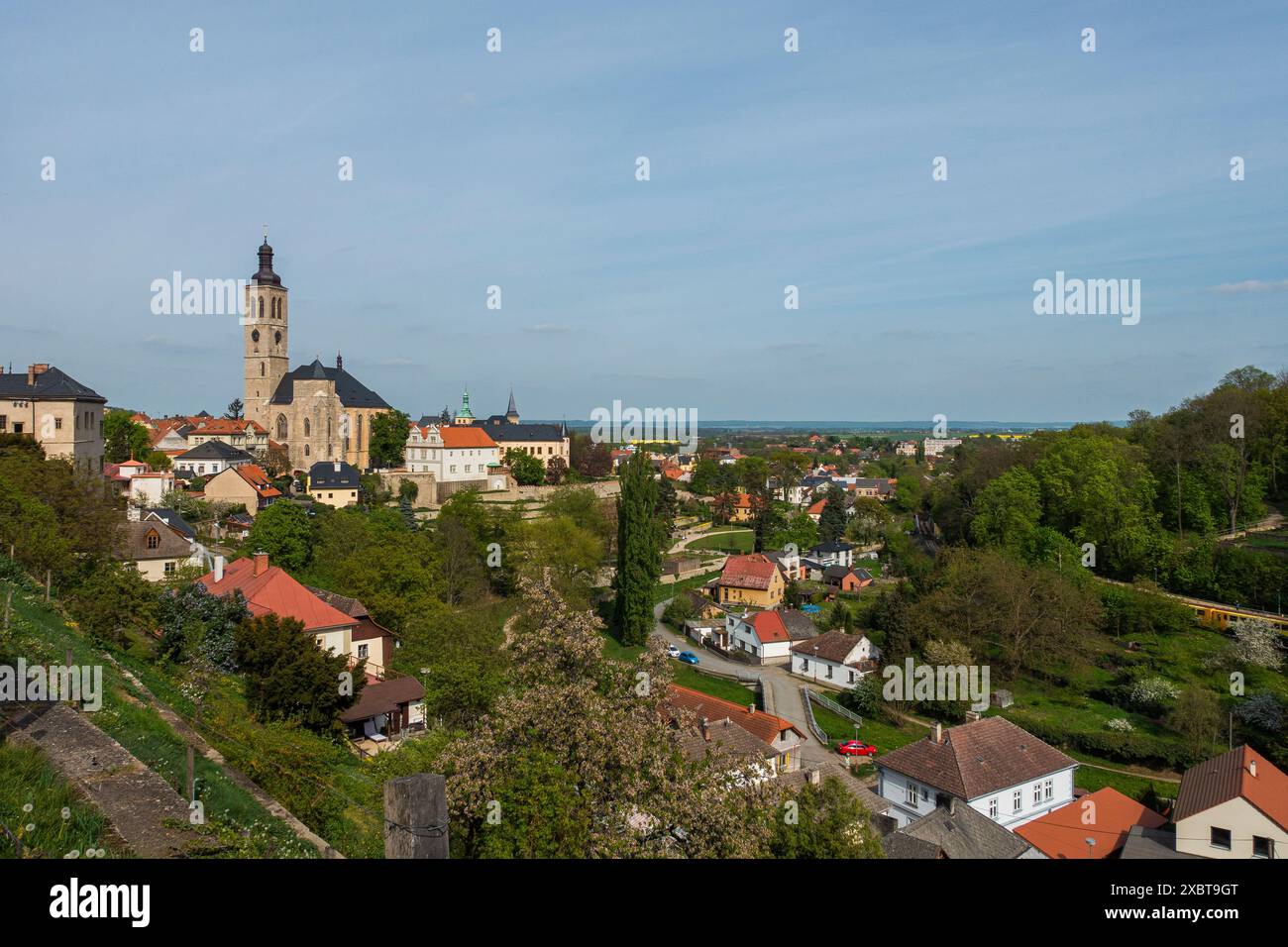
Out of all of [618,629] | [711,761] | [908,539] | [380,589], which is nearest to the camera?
[711,761]

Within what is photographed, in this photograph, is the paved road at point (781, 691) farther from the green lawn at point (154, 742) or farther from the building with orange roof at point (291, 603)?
the green lawn at point (154, 742)

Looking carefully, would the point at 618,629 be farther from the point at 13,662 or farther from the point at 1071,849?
the point at 13,662

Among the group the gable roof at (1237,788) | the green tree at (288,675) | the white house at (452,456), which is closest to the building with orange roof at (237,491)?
the white house at (452,456)

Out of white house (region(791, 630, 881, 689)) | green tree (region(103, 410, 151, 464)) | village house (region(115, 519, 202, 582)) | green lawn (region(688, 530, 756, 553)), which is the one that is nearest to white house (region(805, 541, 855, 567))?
green lawn (region(688, 530, 756, 553))

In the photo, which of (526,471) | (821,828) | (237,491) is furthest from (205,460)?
(821,828)
